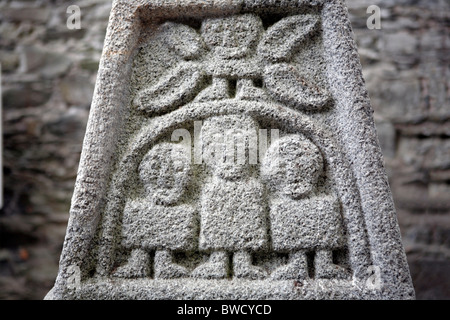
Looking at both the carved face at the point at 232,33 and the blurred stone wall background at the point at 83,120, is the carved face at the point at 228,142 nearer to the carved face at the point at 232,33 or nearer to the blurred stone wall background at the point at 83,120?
the carved face at the point at 232,33

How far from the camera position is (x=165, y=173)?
0.76 meters

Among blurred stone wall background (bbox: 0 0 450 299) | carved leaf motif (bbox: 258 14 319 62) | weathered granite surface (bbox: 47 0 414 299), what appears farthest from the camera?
blurred stone wall background (bbox: 0 0 450 299)

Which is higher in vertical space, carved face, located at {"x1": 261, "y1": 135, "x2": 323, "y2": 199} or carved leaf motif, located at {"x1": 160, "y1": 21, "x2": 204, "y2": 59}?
carved leaf motif, located at {"x1": 160, "y1": 21, "x2": 204, "y2": 59}

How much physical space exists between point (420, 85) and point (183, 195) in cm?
129

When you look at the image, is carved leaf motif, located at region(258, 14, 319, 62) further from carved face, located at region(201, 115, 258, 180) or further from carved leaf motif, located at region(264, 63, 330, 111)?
carved face, located at region(201, 115, 258, 180)

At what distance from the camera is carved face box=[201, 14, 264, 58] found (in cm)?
82

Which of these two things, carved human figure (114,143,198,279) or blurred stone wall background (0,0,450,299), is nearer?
carved human figure (114,143,198,279)

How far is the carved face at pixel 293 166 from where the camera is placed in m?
0.74

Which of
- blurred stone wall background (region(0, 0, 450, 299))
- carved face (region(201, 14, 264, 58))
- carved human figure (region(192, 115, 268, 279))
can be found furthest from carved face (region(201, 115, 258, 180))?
blurred stone wall background (region(0, 0, 450, 299))

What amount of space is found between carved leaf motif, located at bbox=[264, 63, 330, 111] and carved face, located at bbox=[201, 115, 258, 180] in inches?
3.6

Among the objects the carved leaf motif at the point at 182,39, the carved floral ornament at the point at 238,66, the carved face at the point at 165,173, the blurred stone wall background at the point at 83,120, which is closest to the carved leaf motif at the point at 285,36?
the carved floral ornament at the point at 238,66

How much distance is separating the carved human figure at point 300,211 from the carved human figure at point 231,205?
3 centimetres

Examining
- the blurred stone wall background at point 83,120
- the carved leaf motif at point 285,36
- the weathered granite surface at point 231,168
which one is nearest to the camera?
the weathered granite surface at point 231,168

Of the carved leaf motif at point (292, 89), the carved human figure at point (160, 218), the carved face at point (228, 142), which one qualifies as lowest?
the carved human figure at point (160, 218)
